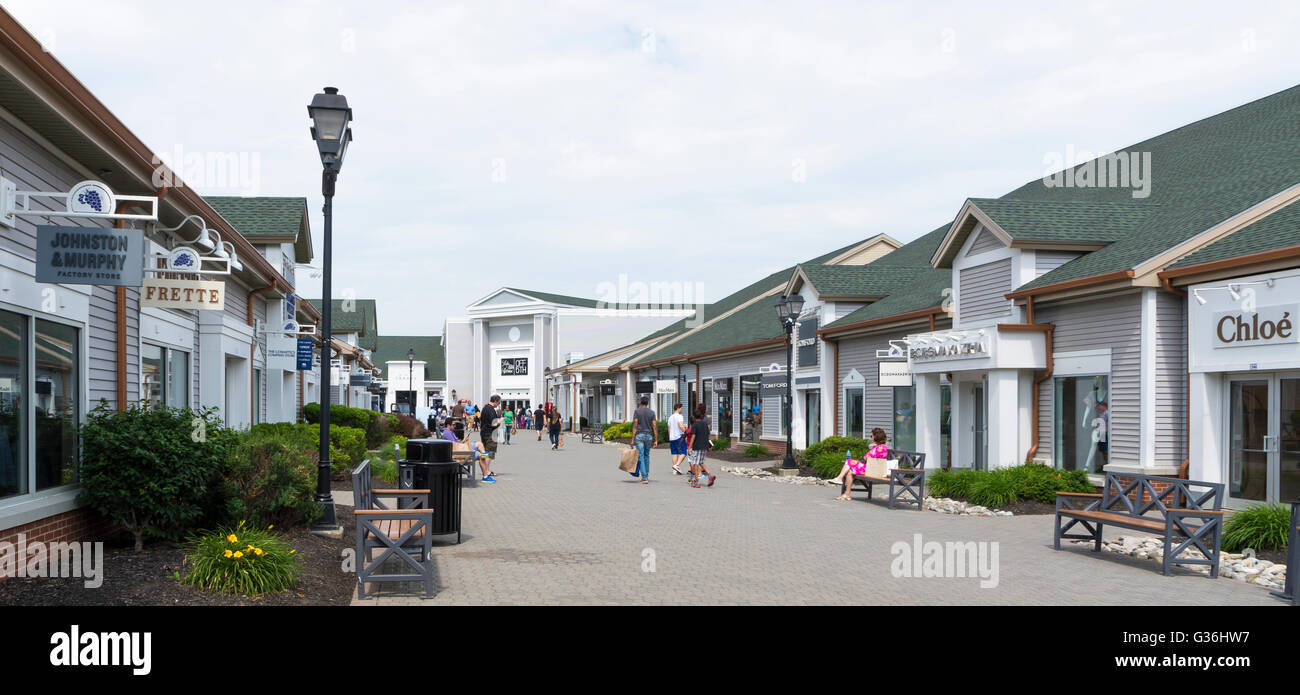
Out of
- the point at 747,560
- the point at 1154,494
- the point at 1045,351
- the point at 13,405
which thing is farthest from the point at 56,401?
the point at 1045,351

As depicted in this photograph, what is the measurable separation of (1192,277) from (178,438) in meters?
13.1

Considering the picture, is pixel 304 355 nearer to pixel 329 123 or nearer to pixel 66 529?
pixel 329 123

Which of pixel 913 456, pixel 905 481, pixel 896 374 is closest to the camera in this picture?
pixel 905 481

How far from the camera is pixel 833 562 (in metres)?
10.9

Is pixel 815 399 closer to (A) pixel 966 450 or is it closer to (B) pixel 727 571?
(A) pixel 966 450

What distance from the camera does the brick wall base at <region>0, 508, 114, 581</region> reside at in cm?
848

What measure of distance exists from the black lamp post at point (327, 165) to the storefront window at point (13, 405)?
133 inches

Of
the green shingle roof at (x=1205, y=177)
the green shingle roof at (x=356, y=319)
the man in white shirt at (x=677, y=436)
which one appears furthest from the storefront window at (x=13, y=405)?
the green shingle roof at (x=356, y=319)

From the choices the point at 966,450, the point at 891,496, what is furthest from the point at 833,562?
the point at 966,450

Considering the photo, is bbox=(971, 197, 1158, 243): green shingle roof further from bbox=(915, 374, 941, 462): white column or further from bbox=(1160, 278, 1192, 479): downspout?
bbox=(915, 374, 941, 462): white column

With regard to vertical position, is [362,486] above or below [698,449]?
above

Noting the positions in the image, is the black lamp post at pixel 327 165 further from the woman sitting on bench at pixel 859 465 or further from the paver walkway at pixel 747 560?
the woman sitting on bench at pixel 859 465

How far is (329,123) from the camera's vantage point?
11.8 meters
